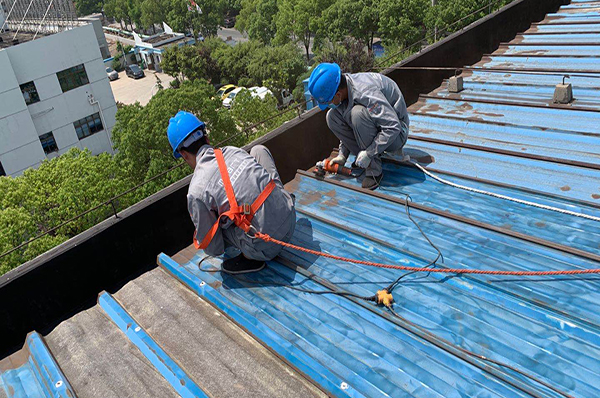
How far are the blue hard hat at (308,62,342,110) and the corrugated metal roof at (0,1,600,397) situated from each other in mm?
1255

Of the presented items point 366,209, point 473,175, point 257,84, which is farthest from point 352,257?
point 257,84

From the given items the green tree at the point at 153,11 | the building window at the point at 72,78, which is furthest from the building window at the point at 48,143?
the green tree at the point at 153,11

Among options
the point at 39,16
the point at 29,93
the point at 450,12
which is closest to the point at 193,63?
the point at 39,16

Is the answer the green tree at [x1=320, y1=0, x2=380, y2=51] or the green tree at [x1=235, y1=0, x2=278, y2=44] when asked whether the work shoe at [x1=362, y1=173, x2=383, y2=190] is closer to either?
the green tree at [x1=320, y1=0, x2=380, y2=51]

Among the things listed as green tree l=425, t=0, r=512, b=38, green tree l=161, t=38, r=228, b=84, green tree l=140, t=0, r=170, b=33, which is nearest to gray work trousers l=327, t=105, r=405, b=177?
green tree l=425, t=0, r=512, b=38

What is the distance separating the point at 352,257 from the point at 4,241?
639 inches

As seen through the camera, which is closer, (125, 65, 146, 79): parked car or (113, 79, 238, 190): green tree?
(113, 79, 238, 190): green tree

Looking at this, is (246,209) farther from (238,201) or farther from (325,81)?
(325,81)

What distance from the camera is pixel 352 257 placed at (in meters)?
4.52

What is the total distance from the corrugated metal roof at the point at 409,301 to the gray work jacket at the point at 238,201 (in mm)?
418

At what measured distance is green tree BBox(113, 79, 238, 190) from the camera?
23.2 m

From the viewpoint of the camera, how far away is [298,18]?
165 feet

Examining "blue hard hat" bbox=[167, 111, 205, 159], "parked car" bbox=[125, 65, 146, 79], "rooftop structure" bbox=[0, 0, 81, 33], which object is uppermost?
"rooftop structure" bbox=[0, 0, 81, 33]

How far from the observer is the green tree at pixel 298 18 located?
49031mm
